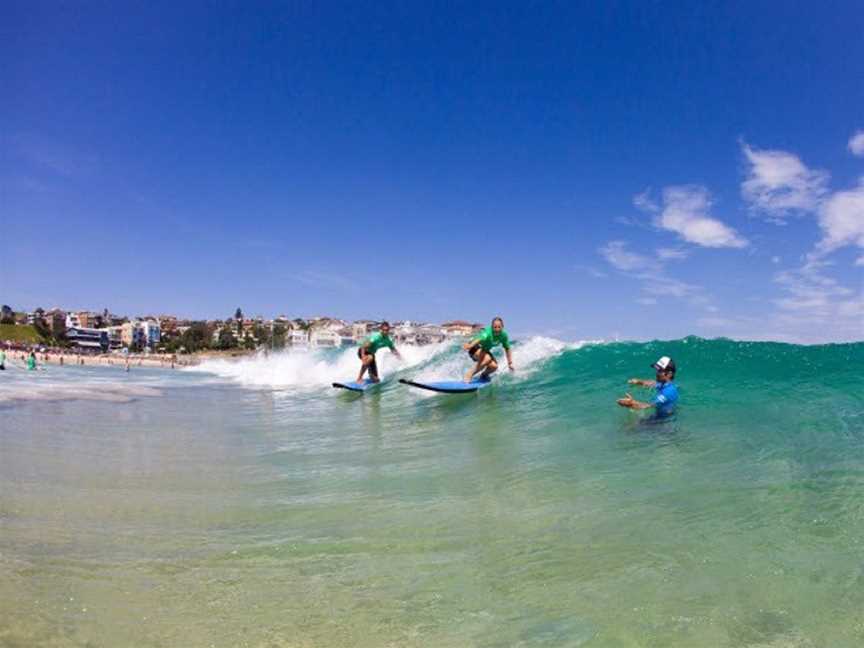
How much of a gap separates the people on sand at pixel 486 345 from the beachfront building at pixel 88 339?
172 m

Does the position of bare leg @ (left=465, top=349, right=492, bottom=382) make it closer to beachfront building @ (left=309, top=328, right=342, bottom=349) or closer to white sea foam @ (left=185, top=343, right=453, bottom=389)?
white sea foam @ (left=185, top=343, right=453, bottom=389)

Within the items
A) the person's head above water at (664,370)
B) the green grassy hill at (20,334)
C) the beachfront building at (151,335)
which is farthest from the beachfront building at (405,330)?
the person's head above water at (664,370)

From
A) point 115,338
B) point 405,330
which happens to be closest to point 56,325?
point 115,338

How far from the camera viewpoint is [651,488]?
21.8ft

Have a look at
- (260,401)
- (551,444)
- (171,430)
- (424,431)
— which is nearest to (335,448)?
(424,431)

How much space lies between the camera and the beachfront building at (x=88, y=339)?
6580 inches

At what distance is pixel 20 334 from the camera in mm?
158875

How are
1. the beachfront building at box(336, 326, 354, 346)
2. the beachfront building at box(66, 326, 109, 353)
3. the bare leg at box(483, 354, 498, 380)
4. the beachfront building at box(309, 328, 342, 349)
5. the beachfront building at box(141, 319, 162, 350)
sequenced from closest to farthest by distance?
the bare leg at box(483, 354, 498, 380)
the beachfront building at box(309, 328, 342, 349)
the beachfront building at box(336, 326, 354, 346)
the beachfront building at box(66, 326, 109, 353)
the beachfront building at box(141, 319, 162, 350)

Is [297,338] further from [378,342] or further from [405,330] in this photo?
[378,342]

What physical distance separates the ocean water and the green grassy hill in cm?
16798

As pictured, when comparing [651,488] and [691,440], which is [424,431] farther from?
[651,488]

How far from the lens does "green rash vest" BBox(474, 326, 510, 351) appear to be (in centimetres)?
1541

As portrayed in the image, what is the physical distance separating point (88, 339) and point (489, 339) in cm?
17901

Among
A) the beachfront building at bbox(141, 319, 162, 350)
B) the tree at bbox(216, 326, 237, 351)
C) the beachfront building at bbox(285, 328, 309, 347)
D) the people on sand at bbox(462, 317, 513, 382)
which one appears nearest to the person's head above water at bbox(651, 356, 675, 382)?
the people on sand at bbox(462, 317, 513, 382)
